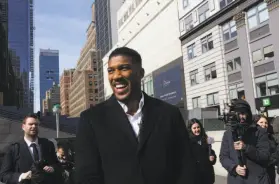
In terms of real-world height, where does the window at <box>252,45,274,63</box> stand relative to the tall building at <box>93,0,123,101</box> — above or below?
below

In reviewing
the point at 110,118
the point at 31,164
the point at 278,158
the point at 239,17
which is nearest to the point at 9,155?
the point at 31,164

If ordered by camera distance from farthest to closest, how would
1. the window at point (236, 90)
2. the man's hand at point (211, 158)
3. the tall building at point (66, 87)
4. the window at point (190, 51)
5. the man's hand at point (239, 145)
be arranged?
the tall building at point (66, 87) < the window at point (190, 51) < the window at point (236, 90) < the man's hand at point (211, 158) < the man's hand at point (239, 145)

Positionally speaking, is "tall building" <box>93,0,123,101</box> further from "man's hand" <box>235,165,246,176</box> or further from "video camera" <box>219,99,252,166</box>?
"man's hand" <box>235,165,246,176</box>

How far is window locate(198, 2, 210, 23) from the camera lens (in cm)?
3484

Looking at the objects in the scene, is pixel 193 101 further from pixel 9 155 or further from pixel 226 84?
pixel 9 155

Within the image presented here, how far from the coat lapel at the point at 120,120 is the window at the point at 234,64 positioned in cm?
3046

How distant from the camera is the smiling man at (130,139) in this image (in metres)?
1.97

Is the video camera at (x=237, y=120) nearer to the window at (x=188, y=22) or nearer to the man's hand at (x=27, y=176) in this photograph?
the man's hand at (x=27, y=176)

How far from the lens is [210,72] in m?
34.8

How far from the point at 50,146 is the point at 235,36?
2939 centimetres

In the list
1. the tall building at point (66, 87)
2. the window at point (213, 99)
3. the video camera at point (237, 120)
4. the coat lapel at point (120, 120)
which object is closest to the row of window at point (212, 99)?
the window at point (213, 99)

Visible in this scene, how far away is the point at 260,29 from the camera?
2803 centimetres

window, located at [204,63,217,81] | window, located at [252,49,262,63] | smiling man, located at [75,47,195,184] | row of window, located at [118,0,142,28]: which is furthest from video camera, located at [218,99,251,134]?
row of window, located at [118,0,142,28]

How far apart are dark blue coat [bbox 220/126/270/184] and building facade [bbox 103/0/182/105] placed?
37.0 meters
